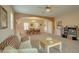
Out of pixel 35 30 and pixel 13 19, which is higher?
pixel 13 19

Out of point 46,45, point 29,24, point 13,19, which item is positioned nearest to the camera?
point 46,45

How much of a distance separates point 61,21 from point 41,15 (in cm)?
112

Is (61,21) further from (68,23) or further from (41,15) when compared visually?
(41,15)

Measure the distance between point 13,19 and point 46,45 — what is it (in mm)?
1785

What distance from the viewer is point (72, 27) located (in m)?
5.54

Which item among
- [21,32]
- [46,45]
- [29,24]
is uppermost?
[29,24]

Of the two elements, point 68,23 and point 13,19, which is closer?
point 13,19
